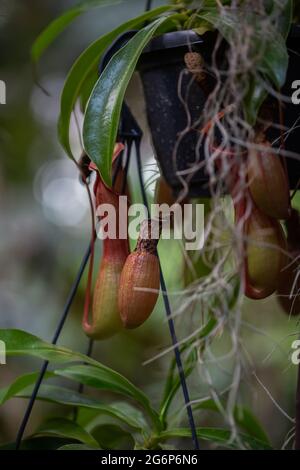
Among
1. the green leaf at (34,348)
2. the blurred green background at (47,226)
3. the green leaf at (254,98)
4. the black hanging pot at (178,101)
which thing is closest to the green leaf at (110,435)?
the green leaf at (34,348)

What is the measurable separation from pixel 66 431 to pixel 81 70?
44 centimetres

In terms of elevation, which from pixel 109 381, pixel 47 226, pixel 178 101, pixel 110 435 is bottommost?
pixel 110 435

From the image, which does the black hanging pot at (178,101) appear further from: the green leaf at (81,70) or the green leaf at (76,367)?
the green leaf at (76,367)

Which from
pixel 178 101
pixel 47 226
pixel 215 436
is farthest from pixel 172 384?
pixel 47 226

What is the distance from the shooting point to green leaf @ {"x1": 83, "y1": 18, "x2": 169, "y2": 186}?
2.26ft

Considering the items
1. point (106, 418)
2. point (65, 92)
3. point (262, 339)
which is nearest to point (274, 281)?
point (65, 92)

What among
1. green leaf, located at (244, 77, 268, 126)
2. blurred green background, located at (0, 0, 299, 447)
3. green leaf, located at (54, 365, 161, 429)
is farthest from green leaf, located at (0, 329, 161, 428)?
blurred green background, located at (0, 0, 299, 447)

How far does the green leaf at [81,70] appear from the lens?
0.79m

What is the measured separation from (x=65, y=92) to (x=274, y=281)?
1.04 ft

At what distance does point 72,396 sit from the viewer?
0.90 m

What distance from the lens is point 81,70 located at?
819mm

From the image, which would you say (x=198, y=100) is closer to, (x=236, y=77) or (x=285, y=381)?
(x=236, y=77)

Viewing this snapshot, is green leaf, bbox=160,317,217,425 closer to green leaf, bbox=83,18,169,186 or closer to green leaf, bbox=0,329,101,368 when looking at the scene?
green leaf, bbox=0,329,101,368

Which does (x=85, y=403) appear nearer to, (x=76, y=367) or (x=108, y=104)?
(x=76, y=367)
